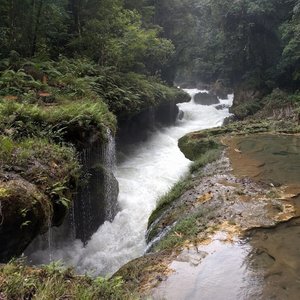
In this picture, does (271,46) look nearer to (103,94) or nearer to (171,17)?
(171,17)

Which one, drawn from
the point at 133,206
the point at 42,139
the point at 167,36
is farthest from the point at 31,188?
the point at 167,36

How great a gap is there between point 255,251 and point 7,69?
8667mm

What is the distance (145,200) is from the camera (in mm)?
11281

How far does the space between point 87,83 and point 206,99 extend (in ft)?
79.7

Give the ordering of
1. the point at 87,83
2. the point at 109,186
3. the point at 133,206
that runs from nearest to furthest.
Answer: the point at 109,186 < the point at 133,206 < the point at 87,83

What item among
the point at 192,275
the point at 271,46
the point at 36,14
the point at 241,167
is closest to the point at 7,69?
the point at 36,14

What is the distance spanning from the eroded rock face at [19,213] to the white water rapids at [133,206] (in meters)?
1.13

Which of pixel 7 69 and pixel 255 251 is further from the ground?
pixel 7 69

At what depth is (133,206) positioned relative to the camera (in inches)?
427

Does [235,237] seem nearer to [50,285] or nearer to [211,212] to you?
[211,212]

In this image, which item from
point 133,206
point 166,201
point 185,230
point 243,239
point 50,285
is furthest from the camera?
point 133,206

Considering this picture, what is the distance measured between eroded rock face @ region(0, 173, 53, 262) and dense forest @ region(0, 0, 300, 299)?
18mm

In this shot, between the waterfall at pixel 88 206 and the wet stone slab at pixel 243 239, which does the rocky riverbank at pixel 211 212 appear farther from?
the waterfall at pixel 88 206

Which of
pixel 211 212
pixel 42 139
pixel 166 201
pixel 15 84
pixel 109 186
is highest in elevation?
pixel 15 84
